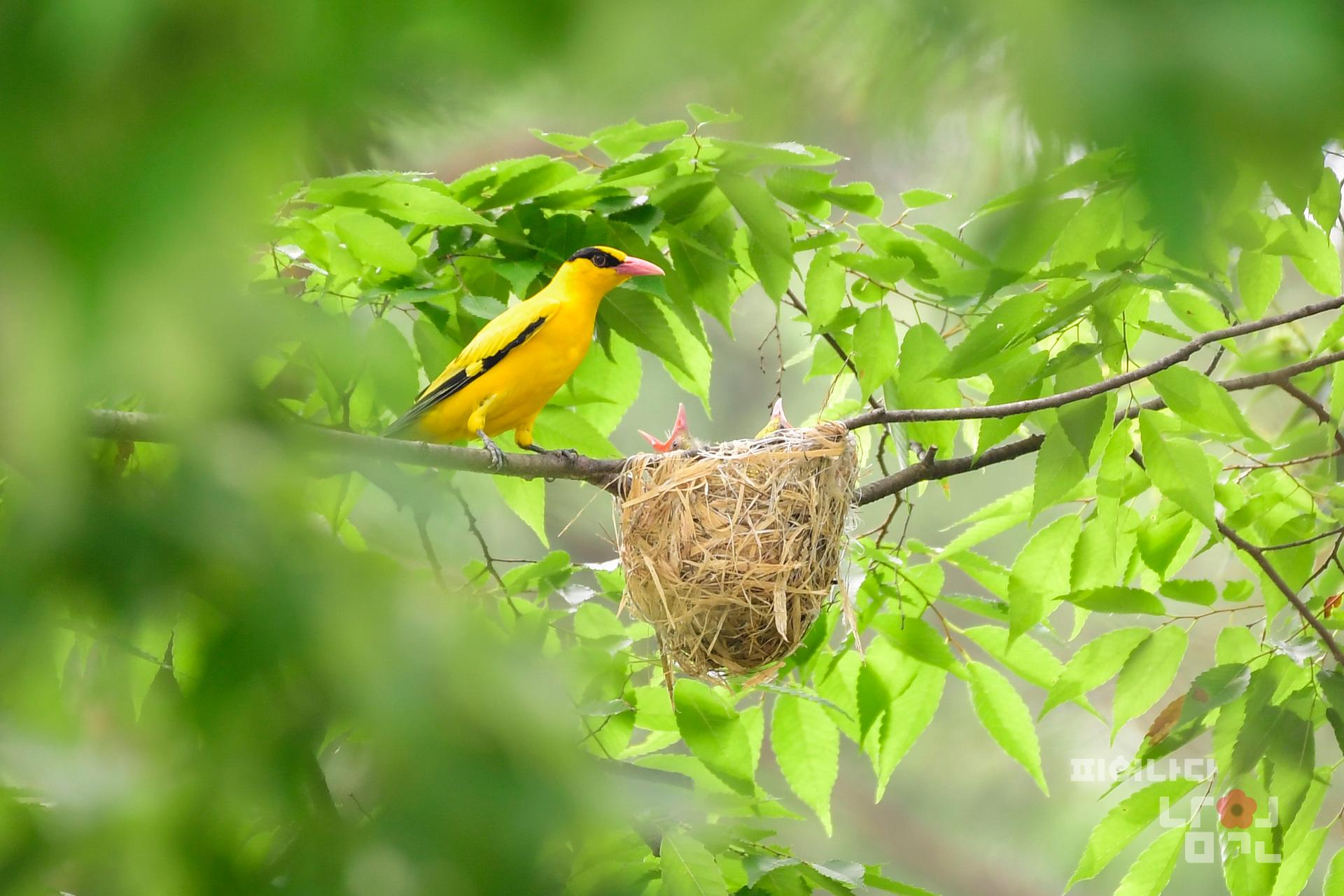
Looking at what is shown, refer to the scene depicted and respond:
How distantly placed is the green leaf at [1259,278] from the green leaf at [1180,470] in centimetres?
37

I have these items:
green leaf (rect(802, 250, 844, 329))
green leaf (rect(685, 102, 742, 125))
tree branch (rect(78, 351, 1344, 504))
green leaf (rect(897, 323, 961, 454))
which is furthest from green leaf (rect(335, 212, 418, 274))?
green leaf (rect(685, 102, 742, 125))

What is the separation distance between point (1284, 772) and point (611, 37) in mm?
2449

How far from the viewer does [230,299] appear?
0.37 metres

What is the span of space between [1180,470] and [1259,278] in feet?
1.60

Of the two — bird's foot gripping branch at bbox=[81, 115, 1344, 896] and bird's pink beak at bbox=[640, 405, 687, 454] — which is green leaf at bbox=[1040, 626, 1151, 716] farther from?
bird's pink beak at bbox=[640, 405, 687, 454]

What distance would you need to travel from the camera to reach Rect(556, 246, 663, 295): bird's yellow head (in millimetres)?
3287

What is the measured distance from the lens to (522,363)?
368 cm

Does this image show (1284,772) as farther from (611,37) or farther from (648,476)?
(611,37)

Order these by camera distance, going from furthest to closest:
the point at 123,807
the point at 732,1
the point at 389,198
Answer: the point at 389,198
the point at 123,807
the point at 732,1

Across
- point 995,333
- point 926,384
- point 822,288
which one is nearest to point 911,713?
point 926,384

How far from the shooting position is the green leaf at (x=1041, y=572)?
2.55 m

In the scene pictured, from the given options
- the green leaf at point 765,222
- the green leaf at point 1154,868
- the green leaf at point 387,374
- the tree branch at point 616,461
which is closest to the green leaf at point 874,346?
the tree branch at point 616,461

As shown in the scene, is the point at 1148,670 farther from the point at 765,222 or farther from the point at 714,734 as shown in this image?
the point at 765,222

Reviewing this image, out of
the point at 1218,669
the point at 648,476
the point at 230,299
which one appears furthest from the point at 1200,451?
the point at 230,299
